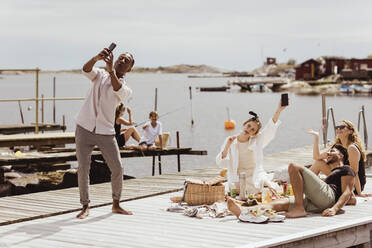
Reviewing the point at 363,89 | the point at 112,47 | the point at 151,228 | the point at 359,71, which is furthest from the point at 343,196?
the point at 359,71

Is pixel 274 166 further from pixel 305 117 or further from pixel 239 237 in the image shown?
pixel 305 117

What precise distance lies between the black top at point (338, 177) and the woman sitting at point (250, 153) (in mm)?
1113

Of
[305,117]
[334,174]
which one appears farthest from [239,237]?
[305,117]

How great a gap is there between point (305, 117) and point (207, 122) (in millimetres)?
13571

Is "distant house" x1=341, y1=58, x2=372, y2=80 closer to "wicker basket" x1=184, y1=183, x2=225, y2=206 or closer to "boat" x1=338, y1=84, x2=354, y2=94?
"boat" x1=338, y1=84, x2=354, y2=94

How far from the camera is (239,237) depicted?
696 cm

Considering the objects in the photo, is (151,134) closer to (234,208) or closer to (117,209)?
(117,209)

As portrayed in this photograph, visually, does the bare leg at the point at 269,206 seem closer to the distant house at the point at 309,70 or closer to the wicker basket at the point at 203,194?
the wicker basket at the point at 203,194

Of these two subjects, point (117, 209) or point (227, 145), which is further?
point (227, 145)

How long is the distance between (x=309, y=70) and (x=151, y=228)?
12795 centimetres

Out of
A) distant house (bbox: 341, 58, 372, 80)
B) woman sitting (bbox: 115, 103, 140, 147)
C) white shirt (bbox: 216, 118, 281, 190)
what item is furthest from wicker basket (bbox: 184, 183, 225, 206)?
distant house (bbox: 341, 58, 372, 80)

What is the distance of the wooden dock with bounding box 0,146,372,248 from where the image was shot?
686 centimetres

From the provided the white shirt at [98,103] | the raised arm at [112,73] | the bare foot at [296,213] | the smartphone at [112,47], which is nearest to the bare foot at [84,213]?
the white shirt at [98,103]

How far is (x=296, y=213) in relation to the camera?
7906 millimetres
